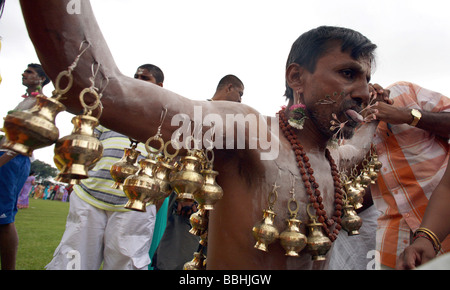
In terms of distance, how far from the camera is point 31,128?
3.04ft

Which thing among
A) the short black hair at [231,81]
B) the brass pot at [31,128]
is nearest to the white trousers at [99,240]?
the brass pot at [31,128]

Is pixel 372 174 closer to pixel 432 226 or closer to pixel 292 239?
pixel 432 226

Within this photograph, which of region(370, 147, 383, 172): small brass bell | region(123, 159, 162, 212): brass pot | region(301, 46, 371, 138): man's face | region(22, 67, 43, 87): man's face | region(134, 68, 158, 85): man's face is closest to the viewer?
region(123, 159, 162, 212): brass pot

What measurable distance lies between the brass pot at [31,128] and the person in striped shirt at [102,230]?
2636 millimetres

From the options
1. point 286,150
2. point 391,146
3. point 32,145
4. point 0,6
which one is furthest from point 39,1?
point 391,146

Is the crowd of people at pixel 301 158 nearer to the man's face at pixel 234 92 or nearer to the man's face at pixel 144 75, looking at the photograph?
the man's face at pixel 144 75

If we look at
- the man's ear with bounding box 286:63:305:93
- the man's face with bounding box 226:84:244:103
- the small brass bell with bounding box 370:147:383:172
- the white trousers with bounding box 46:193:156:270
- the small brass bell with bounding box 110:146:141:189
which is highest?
the man's face with bounding box 226:84:244:103

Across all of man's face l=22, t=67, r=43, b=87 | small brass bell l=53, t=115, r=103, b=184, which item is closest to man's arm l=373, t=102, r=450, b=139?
small brass bell l=53, t=115, r=103, b=184

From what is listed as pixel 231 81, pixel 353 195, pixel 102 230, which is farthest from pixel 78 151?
pixel 231 81

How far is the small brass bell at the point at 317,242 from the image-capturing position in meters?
1.80

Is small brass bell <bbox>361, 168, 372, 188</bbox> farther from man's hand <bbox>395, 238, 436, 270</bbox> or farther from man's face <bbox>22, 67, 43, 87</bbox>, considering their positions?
man's face <bbox>22, 67, 43, 87</bbox>

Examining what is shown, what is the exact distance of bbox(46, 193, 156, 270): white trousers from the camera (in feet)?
11.3
